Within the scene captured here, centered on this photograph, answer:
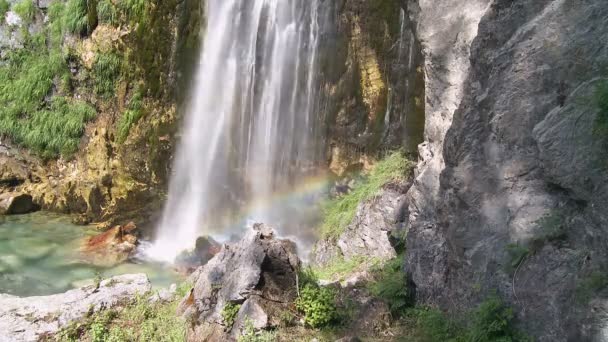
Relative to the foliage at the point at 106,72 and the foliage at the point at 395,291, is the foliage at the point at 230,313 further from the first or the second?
the foliage at the point at 106,72

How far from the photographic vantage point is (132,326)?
17.8 feet

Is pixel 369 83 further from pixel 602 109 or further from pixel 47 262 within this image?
pixel 47 262

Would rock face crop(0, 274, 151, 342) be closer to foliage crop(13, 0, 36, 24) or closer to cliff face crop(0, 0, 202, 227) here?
cliff face crop(0, 0, 202, 227)

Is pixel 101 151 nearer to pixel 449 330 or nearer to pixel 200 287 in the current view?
pixel 200 287

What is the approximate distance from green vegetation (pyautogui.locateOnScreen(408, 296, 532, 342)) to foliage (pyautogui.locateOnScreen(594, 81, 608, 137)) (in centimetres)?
143

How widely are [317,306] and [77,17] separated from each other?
10.4 m

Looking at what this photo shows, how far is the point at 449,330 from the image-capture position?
4.54 meters

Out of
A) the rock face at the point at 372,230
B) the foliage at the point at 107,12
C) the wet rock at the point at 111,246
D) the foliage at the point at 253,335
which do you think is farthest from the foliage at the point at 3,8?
the foliage at the point at 253,335

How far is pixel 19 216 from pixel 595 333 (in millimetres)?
11620

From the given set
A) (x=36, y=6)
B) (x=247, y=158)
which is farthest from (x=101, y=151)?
(x=36, y=6)

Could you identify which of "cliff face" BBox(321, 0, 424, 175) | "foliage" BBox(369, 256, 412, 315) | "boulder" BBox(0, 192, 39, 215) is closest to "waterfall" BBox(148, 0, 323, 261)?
"cliff face" BBox(321, 0, 424, 175)

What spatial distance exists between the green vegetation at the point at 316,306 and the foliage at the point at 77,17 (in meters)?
9.86

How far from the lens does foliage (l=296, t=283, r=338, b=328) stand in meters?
5.01

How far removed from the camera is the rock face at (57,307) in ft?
17.6
